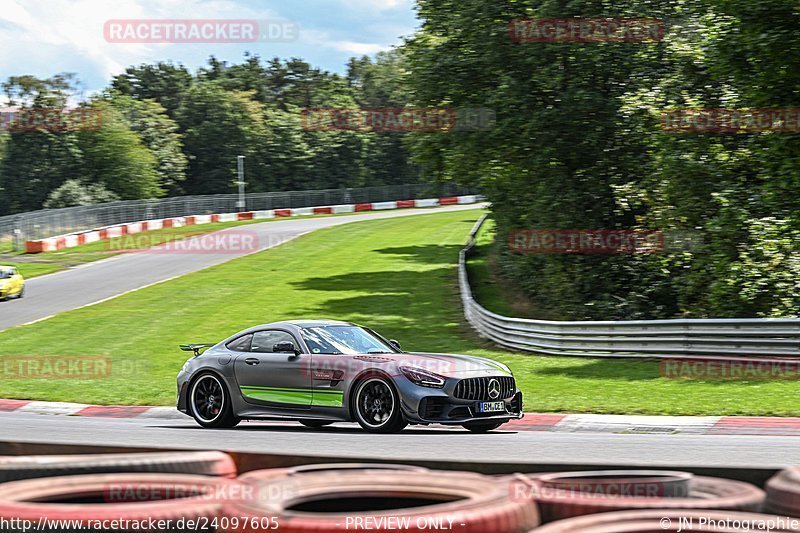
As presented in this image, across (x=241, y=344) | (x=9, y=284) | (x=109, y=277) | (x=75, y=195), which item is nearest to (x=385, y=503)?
(x=241, y=344)

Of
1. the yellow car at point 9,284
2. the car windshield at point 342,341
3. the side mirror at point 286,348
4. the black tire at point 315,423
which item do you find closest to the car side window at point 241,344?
the side mirror at point 286,348

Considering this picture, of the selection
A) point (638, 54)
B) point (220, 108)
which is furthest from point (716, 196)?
point (220, 108)

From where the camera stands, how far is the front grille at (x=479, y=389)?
40.7 feet

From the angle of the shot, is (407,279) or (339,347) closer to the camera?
(339,347)

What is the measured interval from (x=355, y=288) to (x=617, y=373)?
1816cm

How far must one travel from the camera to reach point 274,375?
1318 cm

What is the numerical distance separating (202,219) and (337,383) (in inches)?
2431

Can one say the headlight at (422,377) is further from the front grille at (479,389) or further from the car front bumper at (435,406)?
the front grille at (479,389)

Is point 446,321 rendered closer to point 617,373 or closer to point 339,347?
point 617,373

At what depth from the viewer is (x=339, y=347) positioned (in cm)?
1319

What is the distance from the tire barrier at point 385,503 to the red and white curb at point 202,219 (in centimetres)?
4889

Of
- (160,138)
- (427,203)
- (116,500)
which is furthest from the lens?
(160,138)

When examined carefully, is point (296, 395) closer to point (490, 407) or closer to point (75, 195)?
point (490, 407)

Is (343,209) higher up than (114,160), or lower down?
lower down
